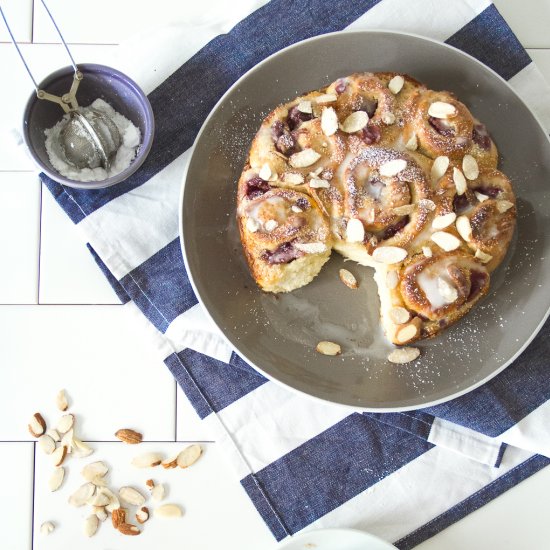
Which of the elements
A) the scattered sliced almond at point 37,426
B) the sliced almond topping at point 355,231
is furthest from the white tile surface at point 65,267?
the sliced almond topping at point 355,231

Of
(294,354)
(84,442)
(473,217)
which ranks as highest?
(473,217)

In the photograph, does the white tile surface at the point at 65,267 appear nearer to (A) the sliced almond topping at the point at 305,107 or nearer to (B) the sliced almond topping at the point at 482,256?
(A) the sliced almond topping at the point at 305,107

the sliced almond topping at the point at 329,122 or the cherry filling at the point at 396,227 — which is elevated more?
the sliced almond topping at the point at 329,122

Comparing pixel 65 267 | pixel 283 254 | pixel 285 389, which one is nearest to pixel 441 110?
pixel 283 254

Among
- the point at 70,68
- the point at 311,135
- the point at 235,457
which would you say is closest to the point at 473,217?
the point at 311,135

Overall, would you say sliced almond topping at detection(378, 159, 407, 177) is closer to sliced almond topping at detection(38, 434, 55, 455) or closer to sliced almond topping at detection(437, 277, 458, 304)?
sliced almond topping at detection(437, 277, 458, 304)

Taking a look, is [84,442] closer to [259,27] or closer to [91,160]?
[91,160]

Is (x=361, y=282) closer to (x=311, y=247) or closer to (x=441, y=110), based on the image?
(x=311, y=247)
